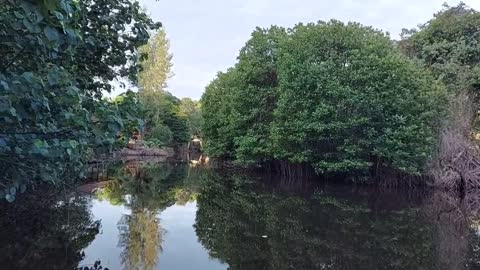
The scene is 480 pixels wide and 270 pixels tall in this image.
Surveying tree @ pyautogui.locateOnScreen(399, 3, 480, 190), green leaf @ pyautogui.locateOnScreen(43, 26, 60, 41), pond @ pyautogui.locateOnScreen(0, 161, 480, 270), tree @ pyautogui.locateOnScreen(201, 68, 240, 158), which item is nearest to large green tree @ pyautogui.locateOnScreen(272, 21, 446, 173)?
tree @ pyautogui.locateOnScreen(399, 3, 480, 190)

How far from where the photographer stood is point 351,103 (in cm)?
1809

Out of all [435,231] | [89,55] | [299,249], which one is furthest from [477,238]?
[89,55]

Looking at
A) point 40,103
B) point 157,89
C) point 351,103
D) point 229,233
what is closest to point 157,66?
point 157,89

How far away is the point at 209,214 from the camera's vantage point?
10.6 metres

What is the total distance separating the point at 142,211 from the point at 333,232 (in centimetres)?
438

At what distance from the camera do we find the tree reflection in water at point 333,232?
682 centimetres

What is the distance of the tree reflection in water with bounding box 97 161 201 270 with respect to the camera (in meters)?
6.49

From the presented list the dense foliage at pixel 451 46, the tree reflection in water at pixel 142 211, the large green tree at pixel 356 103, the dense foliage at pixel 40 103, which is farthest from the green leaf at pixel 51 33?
the dense foliage at pixel 451 46

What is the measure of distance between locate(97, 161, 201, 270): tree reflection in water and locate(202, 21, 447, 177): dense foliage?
240 inches

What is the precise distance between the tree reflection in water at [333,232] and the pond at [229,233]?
0.02 meters

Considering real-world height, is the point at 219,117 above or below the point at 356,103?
above

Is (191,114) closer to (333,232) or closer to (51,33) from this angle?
(333,232)

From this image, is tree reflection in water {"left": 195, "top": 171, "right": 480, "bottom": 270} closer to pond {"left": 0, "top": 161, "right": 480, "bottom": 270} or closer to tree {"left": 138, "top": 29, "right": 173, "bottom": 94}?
pond {"left": 0, "top": 161, "right": 480, "bottom": 270}

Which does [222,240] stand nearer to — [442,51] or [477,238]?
[477,238]
